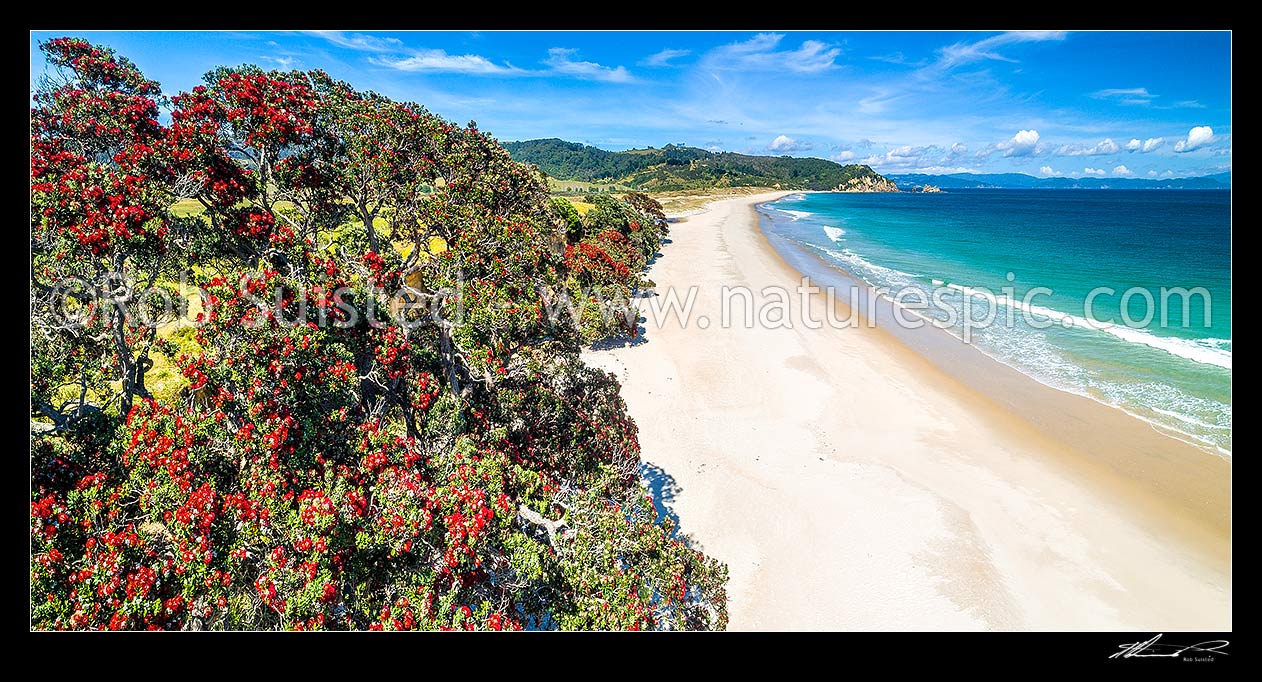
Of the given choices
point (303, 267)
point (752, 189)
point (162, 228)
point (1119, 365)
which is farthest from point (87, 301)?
point (752, 189)

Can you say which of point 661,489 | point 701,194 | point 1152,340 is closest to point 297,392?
point 661,489

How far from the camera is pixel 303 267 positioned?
6.66 m

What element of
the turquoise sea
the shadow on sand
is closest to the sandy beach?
the shadow on sand

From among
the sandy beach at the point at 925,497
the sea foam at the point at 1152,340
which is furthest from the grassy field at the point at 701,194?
the sandy beach at the point at 925,497

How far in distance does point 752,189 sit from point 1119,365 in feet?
622

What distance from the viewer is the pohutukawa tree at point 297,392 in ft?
17.1

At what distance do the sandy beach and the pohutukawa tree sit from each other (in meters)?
3.27

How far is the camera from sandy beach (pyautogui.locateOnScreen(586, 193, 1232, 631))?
9992mm
